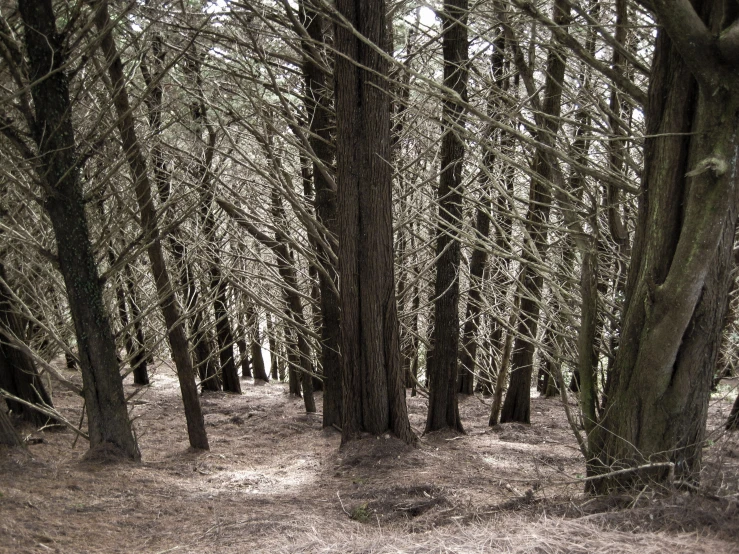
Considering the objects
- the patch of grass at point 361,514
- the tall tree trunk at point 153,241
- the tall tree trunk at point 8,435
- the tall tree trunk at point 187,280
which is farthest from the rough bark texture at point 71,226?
the tall tree trunk at point 187,280

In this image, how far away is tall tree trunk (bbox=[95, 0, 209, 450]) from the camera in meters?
6.97

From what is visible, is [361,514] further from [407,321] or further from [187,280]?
[407,321]

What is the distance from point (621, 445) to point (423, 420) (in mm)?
7011

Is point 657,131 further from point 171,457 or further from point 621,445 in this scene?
point 171,457

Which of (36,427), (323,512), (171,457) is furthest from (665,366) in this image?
(36,427)

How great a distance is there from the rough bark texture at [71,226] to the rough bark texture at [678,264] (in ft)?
15.2

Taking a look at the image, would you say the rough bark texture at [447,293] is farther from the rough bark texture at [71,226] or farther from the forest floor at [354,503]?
the rough bark texture at [71,226]

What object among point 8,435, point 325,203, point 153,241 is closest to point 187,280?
point 325,203

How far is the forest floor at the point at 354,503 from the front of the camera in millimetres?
3326

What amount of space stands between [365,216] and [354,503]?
9.55 ft

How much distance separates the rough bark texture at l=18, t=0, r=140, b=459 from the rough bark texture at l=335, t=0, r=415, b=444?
7.72 ft

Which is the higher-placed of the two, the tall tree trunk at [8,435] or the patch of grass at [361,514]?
the tall tree trunk at [8,435]

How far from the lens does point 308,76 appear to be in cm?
904

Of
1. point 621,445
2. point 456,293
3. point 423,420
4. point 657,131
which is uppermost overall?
point 657,131
